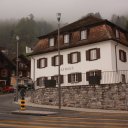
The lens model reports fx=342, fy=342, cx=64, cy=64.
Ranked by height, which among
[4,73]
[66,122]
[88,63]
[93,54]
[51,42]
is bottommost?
[66,122]

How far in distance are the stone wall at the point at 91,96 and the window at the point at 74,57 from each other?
35.7 ft

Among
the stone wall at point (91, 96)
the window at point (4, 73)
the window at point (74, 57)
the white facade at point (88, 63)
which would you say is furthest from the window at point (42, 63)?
the window at point (4, 73)

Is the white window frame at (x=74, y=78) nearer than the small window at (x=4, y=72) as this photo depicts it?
Yes

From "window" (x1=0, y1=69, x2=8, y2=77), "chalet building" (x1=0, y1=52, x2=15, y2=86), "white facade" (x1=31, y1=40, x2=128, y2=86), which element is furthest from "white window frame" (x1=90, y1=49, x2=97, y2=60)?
"window" (x1=0, y1=69, x2=8, y2=77)

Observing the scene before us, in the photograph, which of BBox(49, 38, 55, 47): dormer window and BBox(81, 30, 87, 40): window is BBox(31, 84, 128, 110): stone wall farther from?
BBox(49, 38, 55, 47): dormer window

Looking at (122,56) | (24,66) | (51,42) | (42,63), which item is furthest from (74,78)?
(24,66)

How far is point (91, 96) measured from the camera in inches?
1171

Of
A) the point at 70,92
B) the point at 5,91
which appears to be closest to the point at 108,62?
the point at 70,92

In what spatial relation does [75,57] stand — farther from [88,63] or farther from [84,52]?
[88,63]

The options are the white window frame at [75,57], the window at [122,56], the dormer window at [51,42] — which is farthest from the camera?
the dormer window at [51,42]

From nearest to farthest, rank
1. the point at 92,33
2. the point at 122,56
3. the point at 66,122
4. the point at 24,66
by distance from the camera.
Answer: the point at 66,122
the point at 92,33
the point at 122,56
the point at 24,66

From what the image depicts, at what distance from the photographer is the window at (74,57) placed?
4416cm

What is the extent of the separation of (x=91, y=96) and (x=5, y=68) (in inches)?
2036

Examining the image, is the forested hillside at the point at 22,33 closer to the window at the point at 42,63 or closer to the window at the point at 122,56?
the window at the point at 42,63
